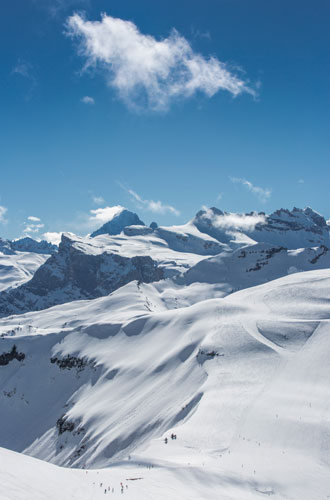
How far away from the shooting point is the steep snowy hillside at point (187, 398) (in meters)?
28.9

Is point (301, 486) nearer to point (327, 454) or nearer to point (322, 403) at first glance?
point (327, 454)

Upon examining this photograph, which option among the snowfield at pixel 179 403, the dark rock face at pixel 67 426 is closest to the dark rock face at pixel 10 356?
the snowfield at pixel 179 403

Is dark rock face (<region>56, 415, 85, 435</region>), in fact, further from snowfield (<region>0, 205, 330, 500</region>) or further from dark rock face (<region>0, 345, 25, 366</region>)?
dark rock face (<region>0, 345, 25, 366</region>)

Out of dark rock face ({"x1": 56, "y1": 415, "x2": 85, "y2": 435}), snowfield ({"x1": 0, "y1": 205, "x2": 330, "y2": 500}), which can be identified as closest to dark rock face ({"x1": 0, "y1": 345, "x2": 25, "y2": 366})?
snowfield ({"x1": 0, "y1": 205, "x2": 330, "y2": 500})

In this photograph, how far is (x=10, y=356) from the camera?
12319 centimetres

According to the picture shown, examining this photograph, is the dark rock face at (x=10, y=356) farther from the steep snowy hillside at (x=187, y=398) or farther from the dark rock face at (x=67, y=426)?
the dark rock face at (x=67, y=426)

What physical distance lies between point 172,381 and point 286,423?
121ft

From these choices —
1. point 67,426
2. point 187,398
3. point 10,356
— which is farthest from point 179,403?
point 10,356

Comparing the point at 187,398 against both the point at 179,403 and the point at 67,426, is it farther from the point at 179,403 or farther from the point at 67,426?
the point at 67,426

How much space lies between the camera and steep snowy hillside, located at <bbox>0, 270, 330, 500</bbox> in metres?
28.9

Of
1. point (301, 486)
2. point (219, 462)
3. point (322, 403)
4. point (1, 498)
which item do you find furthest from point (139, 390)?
point (1, 498)

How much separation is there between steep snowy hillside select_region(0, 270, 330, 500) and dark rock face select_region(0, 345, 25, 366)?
339mm

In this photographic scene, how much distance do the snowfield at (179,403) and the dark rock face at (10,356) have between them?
0.31 metres

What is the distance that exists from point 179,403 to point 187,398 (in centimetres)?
147
